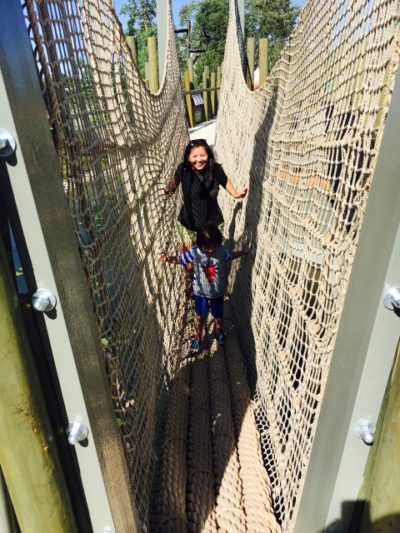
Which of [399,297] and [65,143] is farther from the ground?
[65,143]

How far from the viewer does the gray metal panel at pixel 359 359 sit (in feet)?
2.20

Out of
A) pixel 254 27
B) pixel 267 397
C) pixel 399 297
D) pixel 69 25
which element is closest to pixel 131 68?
pixel 69 25

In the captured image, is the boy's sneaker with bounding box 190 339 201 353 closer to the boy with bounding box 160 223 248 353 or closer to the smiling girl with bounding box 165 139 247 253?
the boy with bounding box 160 223 248 353

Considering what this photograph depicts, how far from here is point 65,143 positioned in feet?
2.51

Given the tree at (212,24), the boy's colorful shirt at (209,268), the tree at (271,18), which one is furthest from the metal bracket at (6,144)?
the tree at (271,18)

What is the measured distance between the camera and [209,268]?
2.12 meters

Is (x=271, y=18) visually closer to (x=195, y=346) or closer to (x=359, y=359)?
(x=195, y=346)

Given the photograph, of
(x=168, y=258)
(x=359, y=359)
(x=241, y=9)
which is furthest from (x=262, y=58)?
(x=359, y=359)

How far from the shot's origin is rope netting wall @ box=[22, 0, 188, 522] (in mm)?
792

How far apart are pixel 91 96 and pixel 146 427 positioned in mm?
830

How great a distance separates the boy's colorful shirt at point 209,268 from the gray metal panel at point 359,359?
4.22 feet

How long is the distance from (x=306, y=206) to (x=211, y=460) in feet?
2.55

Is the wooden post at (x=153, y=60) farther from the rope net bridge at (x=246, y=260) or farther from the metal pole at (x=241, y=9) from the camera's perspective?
the rope net bridge at (x=246, y=260)

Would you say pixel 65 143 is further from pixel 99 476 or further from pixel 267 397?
pixel 267 397
